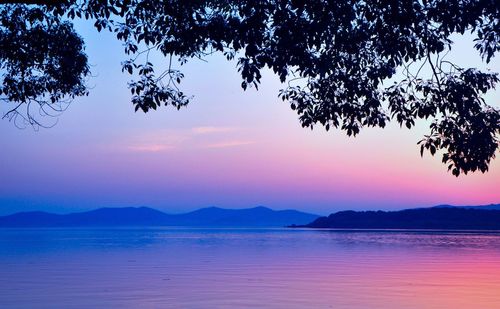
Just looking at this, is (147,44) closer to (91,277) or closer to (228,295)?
(228,295)

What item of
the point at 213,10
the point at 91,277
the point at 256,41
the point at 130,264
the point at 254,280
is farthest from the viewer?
the point at 130,264

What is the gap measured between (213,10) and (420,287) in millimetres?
21941

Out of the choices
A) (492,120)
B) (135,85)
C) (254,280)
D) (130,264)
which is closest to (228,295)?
(254,280)

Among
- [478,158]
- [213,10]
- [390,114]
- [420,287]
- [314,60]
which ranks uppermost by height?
[213,10]

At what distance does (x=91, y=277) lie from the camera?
36938 mm

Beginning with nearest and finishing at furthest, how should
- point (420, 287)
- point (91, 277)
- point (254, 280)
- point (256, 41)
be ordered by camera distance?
point (256, 41)
point (420, 287)
point (254, 280)
point (91, 277)

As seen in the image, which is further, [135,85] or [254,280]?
[254,280]

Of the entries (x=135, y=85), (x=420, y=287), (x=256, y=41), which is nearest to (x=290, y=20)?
(x=256, y=41)

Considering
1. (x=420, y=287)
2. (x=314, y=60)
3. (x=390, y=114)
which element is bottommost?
(x=420, y=287)

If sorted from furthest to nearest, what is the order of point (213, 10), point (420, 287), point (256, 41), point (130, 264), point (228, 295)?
point (130, 264) → point (420, 287) → point (228, 295) → point (213, 10) → point (256, 41)

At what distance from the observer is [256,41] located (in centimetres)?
1212

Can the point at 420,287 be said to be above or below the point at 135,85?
below

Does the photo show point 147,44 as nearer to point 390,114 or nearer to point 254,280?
point 390,114

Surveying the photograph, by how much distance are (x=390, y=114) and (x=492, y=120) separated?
191 cm
